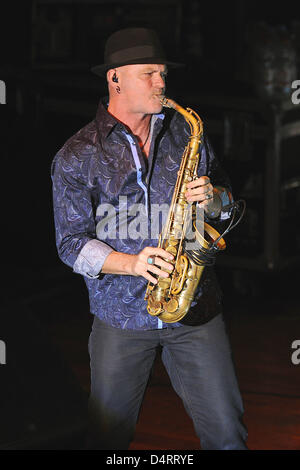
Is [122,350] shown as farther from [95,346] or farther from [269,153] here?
[269,153]

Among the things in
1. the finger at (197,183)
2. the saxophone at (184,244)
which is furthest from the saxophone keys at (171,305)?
the finger at (197,183)

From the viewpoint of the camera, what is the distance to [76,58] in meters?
6.63

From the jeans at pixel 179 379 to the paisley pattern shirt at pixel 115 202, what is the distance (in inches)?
1.7

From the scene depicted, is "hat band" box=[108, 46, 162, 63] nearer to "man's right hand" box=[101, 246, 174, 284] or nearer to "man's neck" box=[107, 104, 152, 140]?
"man's neck" box=[107, 104, 152, 140]

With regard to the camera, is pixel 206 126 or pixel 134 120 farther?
pixel 206 126

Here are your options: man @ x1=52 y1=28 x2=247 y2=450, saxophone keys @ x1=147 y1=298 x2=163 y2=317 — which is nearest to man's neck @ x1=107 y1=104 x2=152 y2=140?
man @ x1=52 y1=28 x2=247 y2=450

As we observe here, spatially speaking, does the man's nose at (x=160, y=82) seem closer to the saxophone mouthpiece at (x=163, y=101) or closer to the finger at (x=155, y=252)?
the saxophone mouthpiece at (x=163, y=101)

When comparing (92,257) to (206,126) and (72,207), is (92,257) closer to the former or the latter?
(72,207)

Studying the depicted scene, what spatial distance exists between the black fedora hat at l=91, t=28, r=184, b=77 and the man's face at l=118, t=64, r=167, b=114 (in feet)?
0.06

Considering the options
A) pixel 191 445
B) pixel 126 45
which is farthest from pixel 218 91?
pixel 126 45

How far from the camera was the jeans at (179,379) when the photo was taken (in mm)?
2826

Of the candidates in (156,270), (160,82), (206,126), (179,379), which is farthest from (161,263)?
(206,126)

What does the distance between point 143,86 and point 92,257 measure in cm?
53

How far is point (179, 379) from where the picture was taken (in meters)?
2.90
